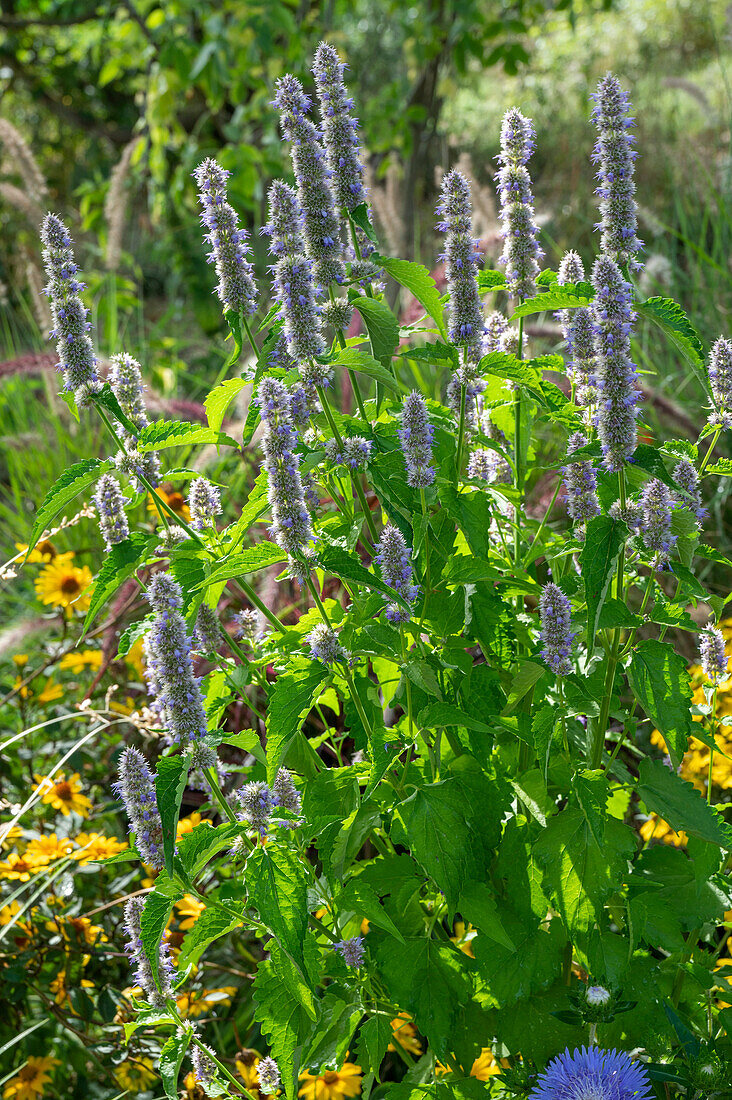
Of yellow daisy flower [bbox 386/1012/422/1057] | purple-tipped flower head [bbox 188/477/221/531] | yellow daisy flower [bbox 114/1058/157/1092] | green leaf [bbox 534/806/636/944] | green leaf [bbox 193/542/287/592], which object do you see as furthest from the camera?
yellow daisy flower [bbox 114/1058/157/1092]

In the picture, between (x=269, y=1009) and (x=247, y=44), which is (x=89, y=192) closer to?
(x=247, y=44)

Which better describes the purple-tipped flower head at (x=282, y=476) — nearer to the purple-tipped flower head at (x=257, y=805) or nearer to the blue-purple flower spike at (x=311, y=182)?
the blue-purple flower spike at (x=311, y=182)

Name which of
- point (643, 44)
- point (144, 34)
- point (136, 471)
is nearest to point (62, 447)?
point (136, 471)

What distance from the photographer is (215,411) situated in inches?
73.1

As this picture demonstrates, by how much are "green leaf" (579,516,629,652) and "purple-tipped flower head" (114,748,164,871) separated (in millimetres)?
819

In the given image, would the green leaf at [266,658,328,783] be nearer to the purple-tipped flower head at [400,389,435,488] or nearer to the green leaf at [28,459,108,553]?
the purple-tipped flower head at [400,389,435,488]

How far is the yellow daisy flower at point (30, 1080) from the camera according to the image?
8.30 ft

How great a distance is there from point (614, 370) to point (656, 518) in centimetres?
28

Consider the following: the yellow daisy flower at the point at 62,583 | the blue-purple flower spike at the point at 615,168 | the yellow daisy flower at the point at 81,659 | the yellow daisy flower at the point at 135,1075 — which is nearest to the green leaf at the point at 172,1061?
the yellow daisy flower at the point at 135,1075

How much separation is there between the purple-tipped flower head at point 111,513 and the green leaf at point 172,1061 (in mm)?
893

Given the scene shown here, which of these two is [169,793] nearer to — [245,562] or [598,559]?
[245,562]

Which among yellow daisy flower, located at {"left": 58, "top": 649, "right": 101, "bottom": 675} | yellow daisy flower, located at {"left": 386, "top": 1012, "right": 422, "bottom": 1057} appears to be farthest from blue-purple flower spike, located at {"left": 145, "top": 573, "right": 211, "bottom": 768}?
yellow daisy flower, located at {"left": 58, "top": 649, "right": 101, "bottom": 675}

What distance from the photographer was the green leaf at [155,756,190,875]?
4.79 feet

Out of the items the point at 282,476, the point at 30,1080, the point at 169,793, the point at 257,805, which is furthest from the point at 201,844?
the point at 30,1080
